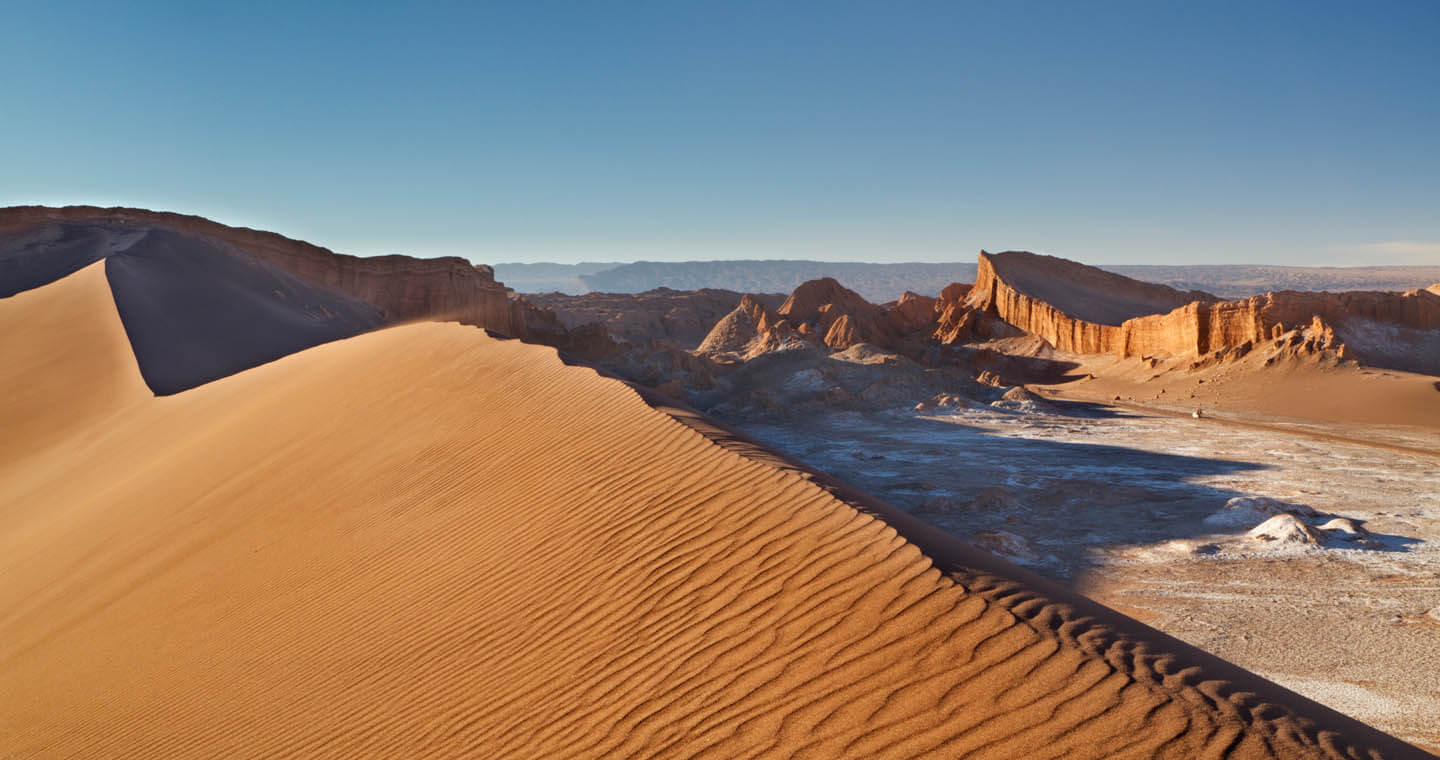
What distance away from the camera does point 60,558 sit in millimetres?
7949

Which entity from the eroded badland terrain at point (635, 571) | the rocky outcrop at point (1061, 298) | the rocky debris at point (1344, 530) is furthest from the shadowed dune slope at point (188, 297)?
the rocky outcrop at point (1061, 298)

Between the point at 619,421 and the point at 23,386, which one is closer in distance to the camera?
the point at 619,421

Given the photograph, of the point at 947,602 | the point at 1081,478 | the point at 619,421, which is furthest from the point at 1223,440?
the point at 947,602

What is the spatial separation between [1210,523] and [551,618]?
10.2 m

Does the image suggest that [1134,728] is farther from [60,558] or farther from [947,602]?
[60,558]

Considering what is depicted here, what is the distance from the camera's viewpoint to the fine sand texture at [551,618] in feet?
10.4

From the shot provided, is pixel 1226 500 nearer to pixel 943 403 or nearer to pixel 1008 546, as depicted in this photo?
pixel 1008 546

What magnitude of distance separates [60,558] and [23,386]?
1204 centimetres

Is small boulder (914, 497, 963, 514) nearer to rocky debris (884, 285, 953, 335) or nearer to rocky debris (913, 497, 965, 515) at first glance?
rocky debris (913, 497, 965, 515)

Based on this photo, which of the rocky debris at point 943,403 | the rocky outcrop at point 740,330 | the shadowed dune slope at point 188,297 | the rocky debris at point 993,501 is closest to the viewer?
the rocky debris at point 993,501

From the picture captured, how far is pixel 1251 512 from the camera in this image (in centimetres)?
1145

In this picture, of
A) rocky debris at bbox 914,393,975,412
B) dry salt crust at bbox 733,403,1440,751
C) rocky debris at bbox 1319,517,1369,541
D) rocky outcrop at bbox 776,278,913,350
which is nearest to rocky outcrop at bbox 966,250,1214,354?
rocky outcrop at bbox 776,278,913,350

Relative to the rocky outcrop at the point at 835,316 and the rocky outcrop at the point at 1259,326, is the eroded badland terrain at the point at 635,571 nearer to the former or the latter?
the rocky outcrop at the point at 1259,326

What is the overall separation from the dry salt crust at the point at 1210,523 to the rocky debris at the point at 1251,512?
0.09 meters
